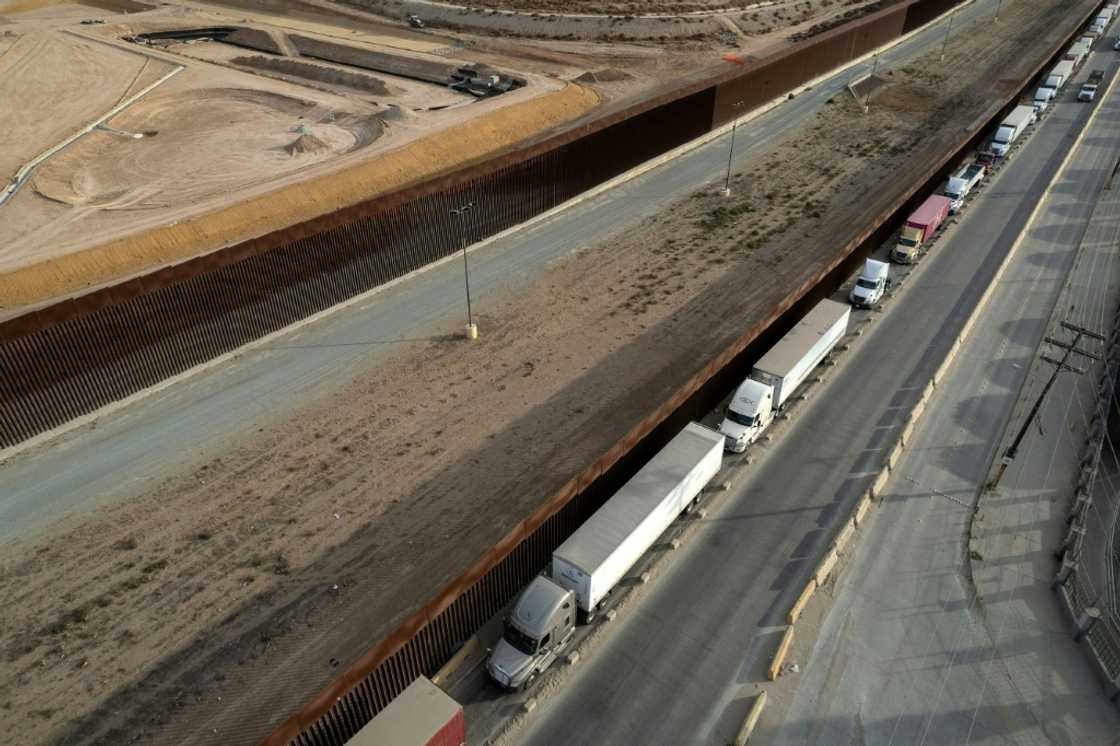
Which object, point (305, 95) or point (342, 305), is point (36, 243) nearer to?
point (342, 305)

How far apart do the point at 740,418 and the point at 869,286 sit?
14.9 metres

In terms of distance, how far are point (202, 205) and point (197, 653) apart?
38.0 meters

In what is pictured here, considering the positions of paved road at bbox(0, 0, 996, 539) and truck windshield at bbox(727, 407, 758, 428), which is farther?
truck windshield at bbox(727, 407, 758, 428)

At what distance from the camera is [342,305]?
3431 cm

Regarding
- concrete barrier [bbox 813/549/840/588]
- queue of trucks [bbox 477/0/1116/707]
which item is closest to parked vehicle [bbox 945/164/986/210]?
queue of trucks [bbox 477/0/1116/707]

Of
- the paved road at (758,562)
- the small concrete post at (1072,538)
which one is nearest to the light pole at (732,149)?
the paved road at (758,562)

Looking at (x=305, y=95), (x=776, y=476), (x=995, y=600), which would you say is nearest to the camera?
(x=995, y=600)

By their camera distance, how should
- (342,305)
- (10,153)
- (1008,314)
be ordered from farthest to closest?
(10,153)
(1008,314)
(342,305)

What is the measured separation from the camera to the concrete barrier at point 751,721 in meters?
19.8

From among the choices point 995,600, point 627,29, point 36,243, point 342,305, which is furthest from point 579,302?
point 627,29

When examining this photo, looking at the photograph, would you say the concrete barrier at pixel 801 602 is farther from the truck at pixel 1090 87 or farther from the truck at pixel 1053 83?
the truck at pixel 1090 87

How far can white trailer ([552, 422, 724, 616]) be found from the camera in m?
21.9

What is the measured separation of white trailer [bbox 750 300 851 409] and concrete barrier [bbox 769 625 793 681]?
10.7 metres

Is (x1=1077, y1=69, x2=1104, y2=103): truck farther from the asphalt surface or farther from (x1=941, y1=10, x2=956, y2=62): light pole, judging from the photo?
the asphalt surface
